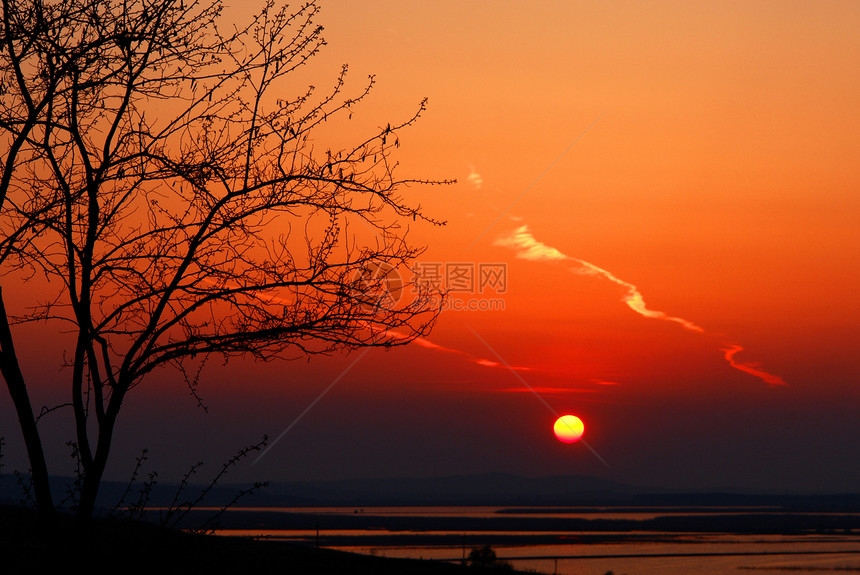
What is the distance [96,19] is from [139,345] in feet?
8.70

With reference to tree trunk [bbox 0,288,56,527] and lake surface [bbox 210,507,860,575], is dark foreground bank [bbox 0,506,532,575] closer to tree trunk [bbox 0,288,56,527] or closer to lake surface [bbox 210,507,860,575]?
tree trunk [bbox 0,288,56,527]

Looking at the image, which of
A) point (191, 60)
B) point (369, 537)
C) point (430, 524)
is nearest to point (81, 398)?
point (191, 60)

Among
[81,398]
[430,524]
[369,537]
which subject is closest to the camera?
[81,398]

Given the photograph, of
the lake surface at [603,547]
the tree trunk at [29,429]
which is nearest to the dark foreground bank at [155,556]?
the tree trunk at [29,429]

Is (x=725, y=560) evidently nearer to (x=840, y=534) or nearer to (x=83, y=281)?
(x=840, y=534)

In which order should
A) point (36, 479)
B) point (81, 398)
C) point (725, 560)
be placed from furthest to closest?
point (725, 560)
point (81, 398)
point (36, 479)

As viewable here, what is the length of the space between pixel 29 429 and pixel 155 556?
4.70ft

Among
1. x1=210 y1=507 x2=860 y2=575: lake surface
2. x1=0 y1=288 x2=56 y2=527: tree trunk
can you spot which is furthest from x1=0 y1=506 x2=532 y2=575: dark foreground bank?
x1=210 y1=507 x2=860 y2=575: lake surface

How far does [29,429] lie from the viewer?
6.64 meters

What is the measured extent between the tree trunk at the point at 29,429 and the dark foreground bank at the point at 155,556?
237mm

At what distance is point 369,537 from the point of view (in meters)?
95.2

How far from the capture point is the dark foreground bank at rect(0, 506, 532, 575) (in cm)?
691

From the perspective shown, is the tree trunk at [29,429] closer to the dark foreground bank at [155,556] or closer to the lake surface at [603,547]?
the dark foreground bank at [155,556]

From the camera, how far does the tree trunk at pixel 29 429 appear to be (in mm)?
6609
